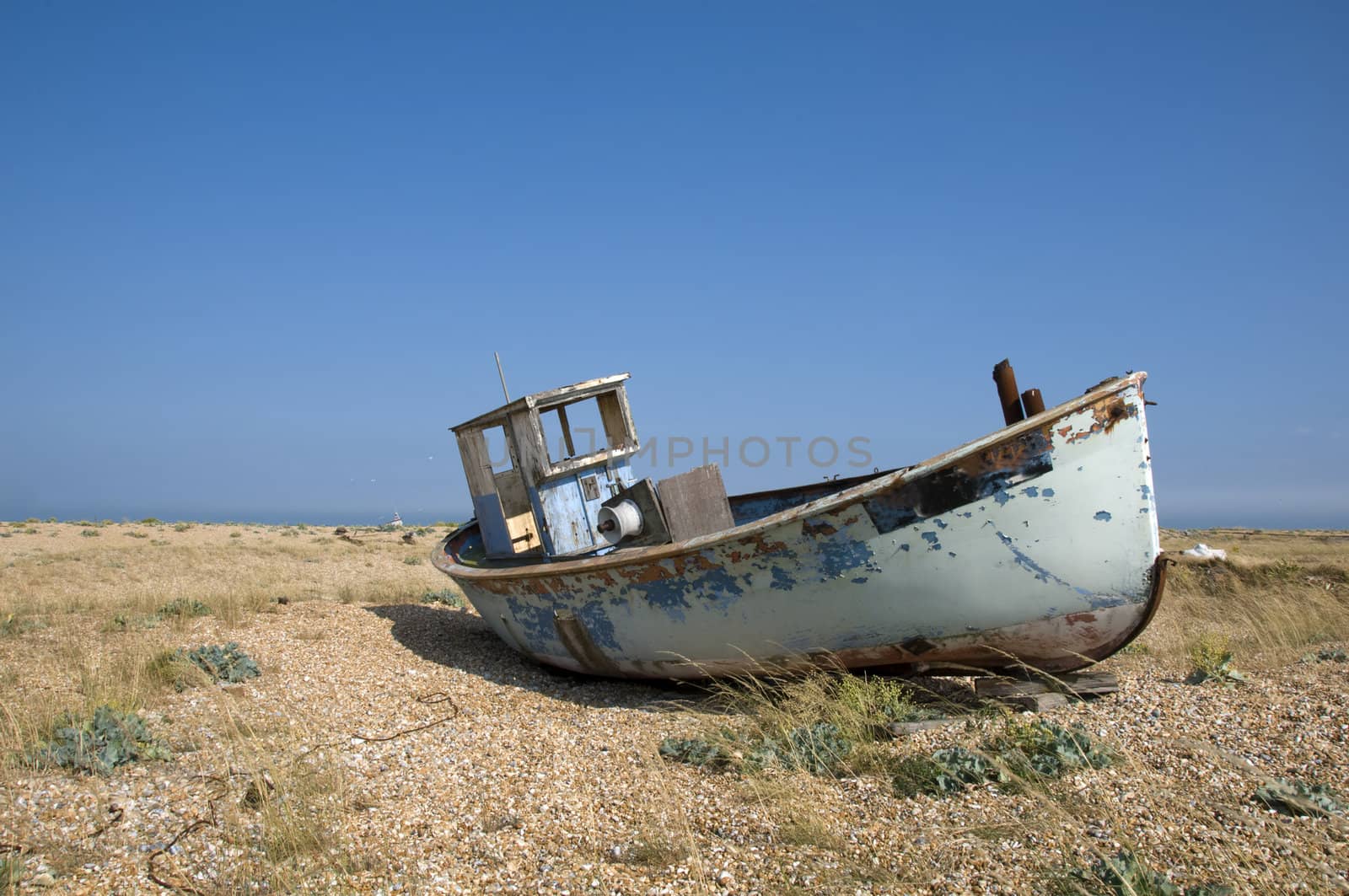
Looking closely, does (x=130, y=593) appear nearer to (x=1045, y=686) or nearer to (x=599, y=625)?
(x=599, y=625)

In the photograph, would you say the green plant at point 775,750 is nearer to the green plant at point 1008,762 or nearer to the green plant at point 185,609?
the green plant at point 1008,762

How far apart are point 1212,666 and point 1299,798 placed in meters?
2.39

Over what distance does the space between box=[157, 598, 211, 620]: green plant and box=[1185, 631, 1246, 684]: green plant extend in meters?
9.95

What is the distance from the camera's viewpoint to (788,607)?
541 cm

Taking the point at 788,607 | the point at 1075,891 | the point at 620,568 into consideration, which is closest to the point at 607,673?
the point at 620,568

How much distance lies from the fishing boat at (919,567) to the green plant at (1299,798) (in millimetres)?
1532

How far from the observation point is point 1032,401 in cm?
545

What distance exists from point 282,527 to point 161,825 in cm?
2983

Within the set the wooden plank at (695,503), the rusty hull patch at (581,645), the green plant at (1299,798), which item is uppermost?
the wooden plank at (695,503)

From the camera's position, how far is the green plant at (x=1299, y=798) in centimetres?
324

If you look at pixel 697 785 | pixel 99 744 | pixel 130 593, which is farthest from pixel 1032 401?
pixel 130 593

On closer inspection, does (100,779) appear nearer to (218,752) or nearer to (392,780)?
(218,752)

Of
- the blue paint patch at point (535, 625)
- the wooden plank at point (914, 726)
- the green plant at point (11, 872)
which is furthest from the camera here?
→ the blue paint patch at point (535, 625)

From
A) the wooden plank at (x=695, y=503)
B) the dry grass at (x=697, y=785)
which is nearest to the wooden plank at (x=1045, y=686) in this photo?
the dry grass at (x=697, y=785)
